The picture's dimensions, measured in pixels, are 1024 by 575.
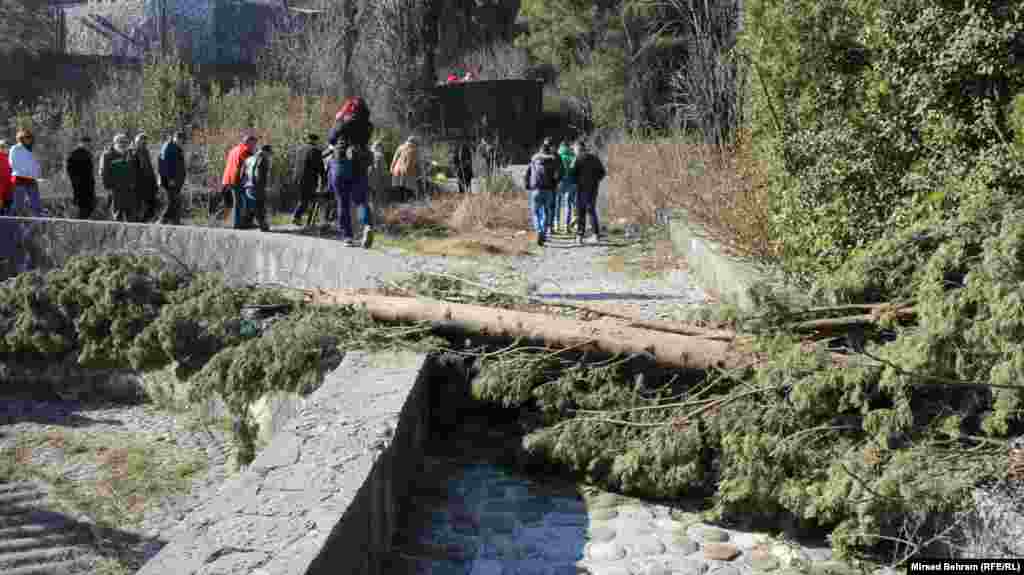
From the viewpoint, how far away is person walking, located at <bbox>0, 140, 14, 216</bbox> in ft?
48.5

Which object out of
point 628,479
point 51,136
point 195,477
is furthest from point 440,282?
point 51,136

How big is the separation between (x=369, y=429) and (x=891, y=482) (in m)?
2.40

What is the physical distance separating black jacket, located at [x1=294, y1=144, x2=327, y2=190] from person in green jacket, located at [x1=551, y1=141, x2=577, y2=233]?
3759 mm

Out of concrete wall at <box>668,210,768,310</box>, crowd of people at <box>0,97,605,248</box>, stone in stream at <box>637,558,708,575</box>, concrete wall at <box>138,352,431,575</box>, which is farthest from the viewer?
crowd of people at <box>0,97,605,248</box>

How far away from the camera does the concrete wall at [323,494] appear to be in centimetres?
367

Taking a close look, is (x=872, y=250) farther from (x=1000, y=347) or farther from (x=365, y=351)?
(x=365, y=351)

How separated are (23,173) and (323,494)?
12.9m

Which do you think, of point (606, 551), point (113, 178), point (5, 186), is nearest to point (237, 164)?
point (113, 178)

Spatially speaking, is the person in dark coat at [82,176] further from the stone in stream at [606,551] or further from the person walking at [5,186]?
the stone in stream at [606,551]

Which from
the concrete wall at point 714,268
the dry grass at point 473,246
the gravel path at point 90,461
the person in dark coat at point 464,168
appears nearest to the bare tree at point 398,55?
the person in dark coat at point 464,168

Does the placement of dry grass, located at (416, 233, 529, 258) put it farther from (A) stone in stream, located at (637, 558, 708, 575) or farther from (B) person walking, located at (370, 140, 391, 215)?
(A) stone in stream, located at (637, 558, 708, 575)

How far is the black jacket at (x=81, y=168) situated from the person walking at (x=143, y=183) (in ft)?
2.35

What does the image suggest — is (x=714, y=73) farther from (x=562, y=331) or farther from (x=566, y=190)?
(x=562, y=331)

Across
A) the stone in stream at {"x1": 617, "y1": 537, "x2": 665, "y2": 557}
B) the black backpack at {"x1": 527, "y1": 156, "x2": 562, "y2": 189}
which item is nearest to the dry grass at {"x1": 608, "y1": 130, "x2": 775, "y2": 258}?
the black backpack at {"x1": 527, "y1": 156, "x2": 562, "y2": 189}
